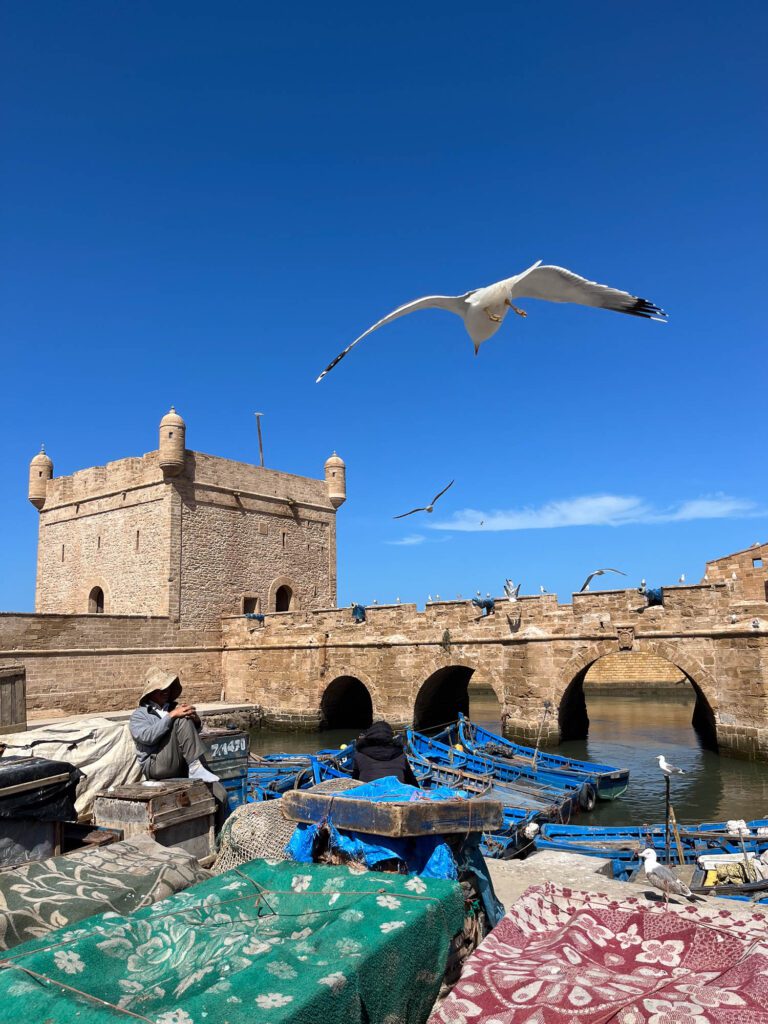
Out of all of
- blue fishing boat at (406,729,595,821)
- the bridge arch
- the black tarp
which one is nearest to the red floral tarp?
the black tarp

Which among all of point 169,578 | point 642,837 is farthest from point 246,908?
point 169,578

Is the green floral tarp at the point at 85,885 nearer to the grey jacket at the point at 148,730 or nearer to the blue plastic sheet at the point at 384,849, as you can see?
the blue plastic sheet at the point at 384,849

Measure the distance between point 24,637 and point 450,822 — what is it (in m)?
19.5

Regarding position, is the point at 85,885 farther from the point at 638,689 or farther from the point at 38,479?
the point at 638,689

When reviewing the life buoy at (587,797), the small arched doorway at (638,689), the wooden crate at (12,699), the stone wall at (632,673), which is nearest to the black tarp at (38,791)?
the wooden crate at (12,699)

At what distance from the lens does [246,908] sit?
2537mm

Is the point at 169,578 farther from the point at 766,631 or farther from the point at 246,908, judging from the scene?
the point at 246,908

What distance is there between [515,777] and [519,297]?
926 cm

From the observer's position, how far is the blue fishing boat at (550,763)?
1249cm

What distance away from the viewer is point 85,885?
9.32ft

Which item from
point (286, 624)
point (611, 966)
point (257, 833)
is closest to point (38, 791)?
point (257, 833)

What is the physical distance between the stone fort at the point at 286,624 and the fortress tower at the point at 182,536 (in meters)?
0.07

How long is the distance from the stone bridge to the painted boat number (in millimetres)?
12305

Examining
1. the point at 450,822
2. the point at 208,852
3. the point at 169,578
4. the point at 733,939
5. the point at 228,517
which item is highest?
the point at 228,517
